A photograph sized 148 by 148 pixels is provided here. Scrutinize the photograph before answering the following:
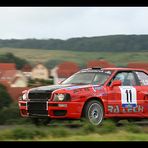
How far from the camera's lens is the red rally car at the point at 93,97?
14773 mm

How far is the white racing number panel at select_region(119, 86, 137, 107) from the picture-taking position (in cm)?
1562

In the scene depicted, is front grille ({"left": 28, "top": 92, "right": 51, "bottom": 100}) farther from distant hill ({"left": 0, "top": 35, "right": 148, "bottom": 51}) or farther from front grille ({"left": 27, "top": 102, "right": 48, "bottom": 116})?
distant hill ({"left": 0, "top": 35, "right": 148, "bottom": 51})

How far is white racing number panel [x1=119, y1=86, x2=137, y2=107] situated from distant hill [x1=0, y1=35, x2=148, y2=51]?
13623 millimetres

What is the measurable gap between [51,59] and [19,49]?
93.0 inches

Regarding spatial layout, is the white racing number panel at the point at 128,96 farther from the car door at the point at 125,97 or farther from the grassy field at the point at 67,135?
the grassy field at the point at 67,135

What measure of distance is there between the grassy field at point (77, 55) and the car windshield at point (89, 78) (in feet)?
50.6

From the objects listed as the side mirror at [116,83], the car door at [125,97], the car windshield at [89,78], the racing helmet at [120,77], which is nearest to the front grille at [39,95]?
the car windshield at [89,78]

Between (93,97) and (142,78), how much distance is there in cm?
197

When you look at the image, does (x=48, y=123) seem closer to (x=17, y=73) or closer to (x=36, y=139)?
(x=36, y=139)

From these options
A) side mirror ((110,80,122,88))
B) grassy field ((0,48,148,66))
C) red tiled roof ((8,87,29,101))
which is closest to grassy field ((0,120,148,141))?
side mirror ((110,80,122,88))

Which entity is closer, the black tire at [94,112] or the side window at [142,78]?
the black tire at [94,112]

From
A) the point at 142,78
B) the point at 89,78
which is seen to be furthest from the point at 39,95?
the point at 142,78
